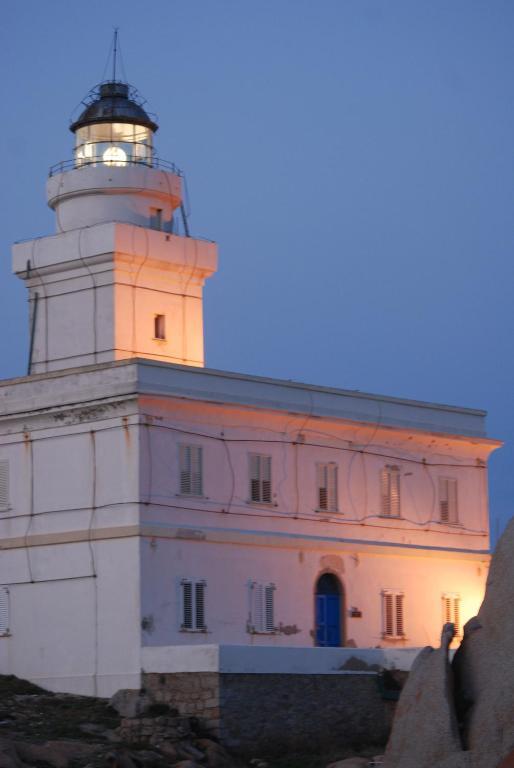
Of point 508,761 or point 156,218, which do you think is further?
point 156,218

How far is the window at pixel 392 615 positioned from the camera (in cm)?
4172

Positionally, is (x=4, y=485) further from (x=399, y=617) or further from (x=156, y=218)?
(x=399, y=617)

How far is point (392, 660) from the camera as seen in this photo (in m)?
37.6

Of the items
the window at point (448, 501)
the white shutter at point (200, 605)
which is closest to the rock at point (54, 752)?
the white shutter at point (200, 605)

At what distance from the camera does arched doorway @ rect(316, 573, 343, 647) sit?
40.3 m

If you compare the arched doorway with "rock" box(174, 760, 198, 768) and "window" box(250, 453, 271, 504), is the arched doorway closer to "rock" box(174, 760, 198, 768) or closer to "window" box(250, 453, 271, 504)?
"window" box(250, 453, 271, 504)

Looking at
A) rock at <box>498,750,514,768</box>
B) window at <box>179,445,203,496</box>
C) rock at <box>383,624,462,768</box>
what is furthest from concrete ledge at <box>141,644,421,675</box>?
rock at <box>498,750,514,768</box>

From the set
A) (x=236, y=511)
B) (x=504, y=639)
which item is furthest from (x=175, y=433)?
(x=504, y=639)

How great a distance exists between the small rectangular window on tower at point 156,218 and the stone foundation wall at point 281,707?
12.9m

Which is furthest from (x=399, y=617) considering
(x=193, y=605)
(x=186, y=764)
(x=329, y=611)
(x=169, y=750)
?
(x=186, y=764)

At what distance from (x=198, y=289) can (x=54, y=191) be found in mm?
4406

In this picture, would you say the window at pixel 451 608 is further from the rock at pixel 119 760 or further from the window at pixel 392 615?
the rock at pixel 119 760

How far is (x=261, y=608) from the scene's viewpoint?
38.9 m

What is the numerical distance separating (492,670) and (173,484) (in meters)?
16.9
